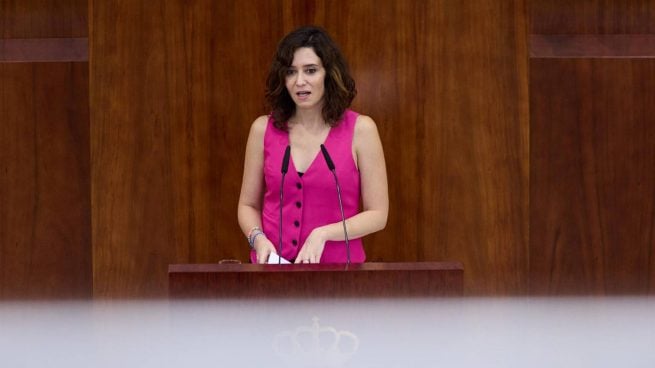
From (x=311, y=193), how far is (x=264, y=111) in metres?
0.41

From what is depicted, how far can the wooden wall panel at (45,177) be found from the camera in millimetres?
1920

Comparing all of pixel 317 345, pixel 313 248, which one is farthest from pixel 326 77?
pixel 317 345

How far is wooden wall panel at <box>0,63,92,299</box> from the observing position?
1.92 metres

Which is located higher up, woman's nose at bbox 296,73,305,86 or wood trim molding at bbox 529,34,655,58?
wood trim molding at bbox 529,34,655,58

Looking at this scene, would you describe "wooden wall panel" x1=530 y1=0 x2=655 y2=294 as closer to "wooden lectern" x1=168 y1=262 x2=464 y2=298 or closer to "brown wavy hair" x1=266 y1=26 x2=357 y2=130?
"brown wavy hair" x1=266 y1=26 x2=357 y2=130

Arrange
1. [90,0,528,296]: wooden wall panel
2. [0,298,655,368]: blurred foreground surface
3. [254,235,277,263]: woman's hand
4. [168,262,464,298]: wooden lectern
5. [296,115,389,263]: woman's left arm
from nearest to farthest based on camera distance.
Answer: [0,298,655,368]: blurred foreground surface
[168,262,464,298]: wooden lectern
[254,235,277,263]: woman's hand
[296,115,389,263]: woman's left arm
[90,0,528,296]: wooden wall panel

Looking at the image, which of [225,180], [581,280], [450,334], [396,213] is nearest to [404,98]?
[396,213]

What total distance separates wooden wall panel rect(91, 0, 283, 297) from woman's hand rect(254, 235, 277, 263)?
21.5 inches

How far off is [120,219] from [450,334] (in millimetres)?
1542

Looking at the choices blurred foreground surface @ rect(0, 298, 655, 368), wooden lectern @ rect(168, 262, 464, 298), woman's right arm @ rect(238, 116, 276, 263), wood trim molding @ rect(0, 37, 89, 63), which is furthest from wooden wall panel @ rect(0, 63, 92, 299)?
blurred foreground surface @ rect(0, 298, 655, 368)

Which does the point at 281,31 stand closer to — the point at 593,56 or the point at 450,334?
the point at 593,56

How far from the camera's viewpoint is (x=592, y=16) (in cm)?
190

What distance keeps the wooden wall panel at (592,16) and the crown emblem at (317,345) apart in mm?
1492

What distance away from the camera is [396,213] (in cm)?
190
